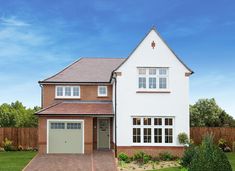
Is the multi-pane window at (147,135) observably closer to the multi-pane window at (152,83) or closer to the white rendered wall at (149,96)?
the white rendered wall at (149,96)

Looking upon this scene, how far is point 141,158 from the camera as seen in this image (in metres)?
26.8

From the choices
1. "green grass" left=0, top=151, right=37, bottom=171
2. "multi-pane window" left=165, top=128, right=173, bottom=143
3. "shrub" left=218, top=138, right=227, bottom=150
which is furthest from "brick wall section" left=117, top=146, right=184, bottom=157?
"shrub" left=218, top=138, right=227, bottom=150

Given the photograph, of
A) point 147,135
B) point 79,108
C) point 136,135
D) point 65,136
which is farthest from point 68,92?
point 147,135

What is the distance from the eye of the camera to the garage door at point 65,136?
98.2 ft

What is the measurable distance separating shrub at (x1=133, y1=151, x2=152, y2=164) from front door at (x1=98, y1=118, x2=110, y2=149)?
5.64m

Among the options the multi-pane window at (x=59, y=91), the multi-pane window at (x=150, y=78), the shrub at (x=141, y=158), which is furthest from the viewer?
the multi-pane window at (x=59, y=91)

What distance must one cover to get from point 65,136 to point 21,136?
26.3 ft

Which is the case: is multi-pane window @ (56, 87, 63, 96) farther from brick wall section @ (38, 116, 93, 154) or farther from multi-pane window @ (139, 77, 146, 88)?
multi-pane window @ (139, 77, 146, 88)

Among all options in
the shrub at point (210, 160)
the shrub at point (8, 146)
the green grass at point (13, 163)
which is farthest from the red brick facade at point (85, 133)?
the shrub at point (210, 160)

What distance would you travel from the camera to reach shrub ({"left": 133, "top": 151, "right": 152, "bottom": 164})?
26.5 meters

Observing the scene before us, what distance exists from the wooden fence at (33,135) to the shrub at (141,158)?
33.2ft

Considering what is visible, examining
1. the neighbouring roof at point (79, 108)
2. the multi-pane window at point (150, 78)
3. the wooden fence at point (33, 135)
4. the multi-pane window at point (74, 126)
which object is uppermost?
the multi-pane window at point (150, 78)

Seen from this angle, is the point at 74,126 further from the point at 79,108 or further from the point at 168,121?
the point at 168,121

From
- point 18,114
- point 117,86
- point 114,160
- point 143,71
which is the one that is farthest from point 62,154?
point 18,114
